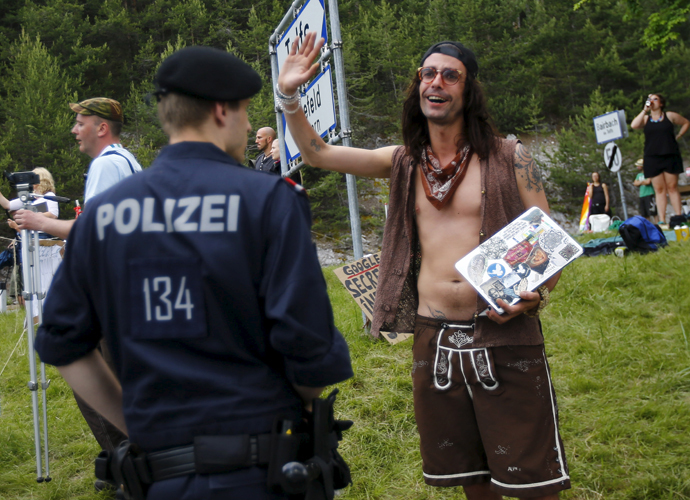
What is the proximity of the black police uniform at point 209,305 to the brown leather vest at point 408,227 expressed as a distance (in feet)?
3.64

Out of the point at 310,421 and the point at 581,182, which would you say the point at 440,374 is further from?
the point at 581,182

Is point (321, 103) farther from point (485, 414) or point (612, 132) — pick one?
point (612, 132)

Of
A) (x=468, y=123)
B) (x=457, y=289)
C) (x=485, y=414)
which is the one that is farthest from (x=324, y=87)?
(x=485, y=414)

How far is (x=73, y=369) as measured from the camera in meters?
1.57

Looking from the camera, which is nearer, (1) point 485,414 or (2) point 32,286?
(1) point 485,414

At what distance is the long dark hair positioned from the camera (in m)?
2.52

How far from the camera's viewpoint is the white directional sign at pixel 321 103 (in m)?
5.02

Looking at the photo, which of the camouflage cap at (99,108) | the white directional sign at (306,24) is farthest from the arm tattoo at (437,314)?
the camouflage cap at (99,108)

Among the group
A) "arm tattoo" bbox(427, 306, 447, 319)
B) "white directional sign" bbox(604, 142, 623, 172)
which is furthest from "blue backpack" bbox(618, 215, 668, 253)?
"white directional sign" bbox(604, 142, 623, 172)

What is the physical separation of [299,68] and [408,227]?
85cm

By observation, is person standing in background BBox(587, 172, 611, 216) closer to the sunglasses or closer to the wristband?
the sunglasses

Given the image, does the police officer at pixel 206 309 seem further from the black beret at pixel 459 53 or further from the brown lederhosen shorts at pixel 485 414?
the black beret at pixel 459 53

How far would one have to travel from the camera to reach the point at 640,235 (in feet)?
23.9

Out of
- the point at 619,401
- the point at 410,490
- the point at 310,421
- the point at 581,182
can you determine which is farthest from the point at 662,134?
the point at 581,182
